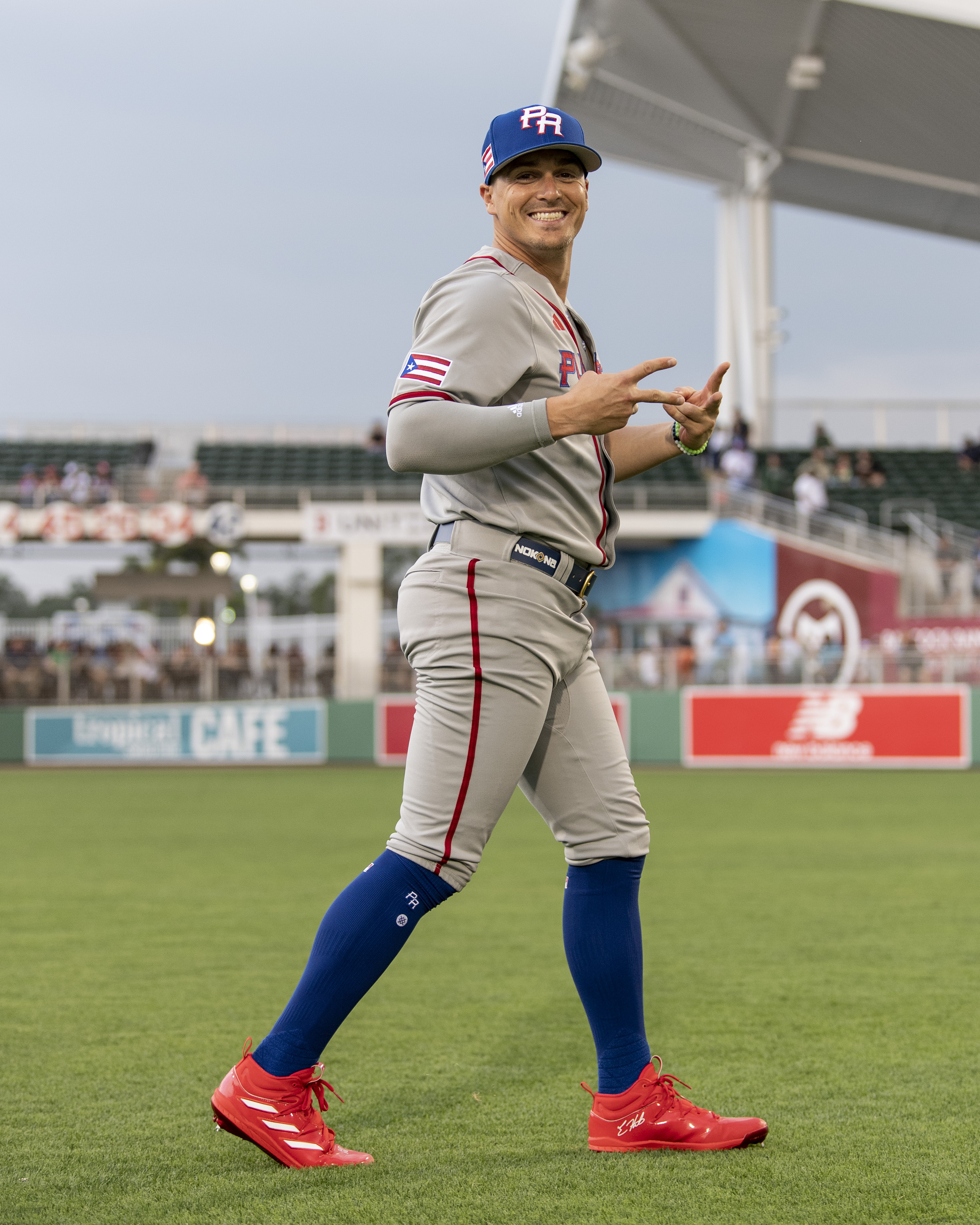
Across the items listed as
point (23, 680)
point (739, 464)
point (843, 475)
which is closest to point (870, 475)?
point (843, 475)

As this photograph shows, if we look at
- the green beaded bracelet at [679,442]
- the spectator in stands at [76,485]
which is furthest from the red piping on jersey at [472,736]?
the spectator in stands at [76,485]

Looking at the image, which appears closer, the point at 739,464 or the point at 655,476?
the point at 739,464

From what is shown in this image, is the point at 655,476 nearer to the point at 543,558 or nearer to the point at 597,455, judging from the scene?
the point at 597,455

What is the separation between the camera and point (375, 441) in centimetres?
2762

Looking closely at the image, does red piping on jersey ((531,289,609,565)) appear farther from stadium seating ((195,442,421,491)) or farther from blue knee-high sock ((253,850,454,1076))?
stadium seating ((195,442,421,491))

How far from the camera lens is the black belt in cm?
261

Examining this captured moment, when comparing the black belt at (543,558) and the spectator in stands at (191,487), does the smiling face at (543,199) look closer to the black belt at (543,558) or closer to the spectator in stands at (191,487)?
the black belt at (543,558)

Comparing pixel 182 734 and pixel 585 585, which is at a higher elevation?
pixel 585 585

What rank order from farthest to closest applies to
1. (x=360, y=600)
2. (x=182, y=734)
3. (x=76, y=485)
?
(x=76, y=485) < (x=360, y=600) < (x=182, y=734)

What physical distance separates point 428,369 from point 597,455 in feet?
1.51

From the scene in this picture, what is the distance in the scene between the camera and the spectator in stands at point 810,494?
80.7 feet

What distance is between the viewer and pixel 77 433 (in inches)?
1161

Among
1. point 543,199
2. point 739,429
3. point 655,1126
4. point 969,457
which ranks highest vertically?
point 739,429

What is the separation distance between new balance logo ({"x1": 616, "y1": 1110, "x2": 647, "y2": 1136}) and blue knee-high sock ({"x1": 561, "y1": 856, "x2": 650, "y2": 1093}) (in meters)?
0.06
